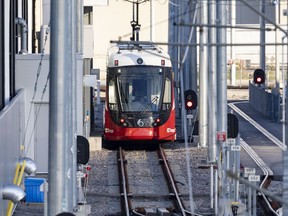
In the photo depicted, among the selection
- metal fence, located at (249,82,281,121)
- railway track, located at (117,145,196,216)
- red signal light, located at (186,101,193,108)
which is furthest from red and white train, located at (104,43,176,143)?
metal fence, located at (249,82,281,121)

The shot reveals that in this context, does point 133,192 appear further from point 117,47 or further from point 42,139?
point 117,47

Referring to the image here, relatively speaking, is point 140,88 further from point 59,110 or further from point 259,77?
point 59,110

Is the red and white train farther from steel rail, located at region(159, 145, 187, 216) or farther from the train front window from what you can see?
steel rail, located at region(159, 145, 187, 216)

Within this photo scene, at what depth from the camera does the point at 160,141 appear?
30953mm

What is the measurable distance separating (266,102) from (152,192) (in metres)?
21.5

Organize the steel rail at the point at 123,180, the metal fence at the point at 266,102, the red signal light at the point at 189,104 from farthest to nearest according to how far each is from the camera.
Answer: the metal fence at the point at 266,102 < the red signal light at the point at 189,104 < the steel rail at the point at 123,180

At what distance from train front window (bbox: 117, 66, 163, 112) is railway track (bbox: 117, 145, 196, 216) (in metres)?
1.76

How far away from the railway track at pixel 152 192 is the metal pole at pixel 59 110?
22.7ft

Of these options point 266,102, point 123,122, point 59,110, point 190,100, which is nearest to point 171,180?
point 123,122

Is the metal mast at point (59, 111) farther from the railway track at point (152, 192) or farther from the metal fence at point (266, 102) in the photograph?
the metal fence at point (266, 102)

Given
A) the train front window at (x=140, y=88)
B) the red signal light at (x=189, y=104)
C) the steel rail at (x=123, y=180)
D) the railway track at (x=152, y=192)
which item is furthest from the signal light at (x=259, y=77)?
the railway track at (x=152, y=192)

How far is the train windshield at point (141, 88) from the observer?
100 feet

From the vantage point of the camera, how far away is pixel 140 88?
100 ft

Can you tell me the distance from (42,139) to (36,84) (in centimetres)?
144
